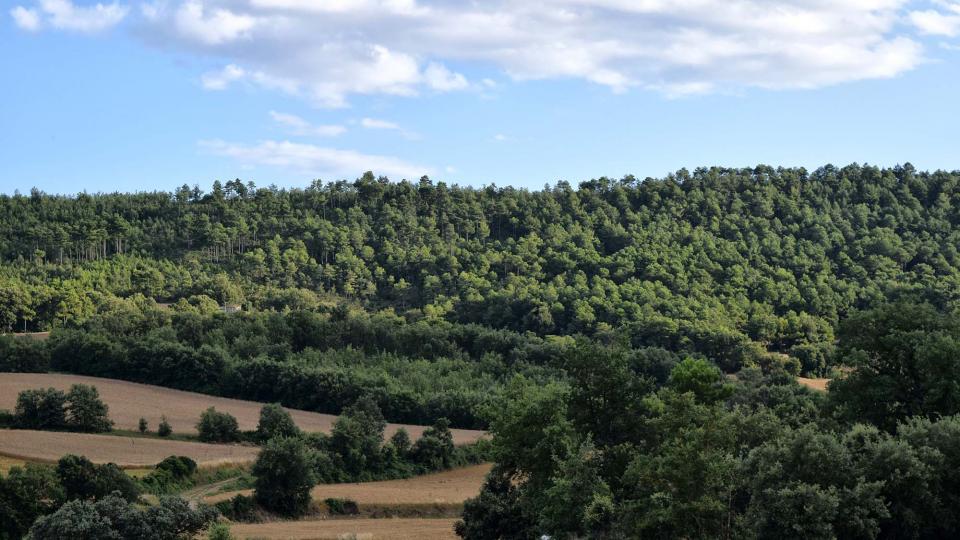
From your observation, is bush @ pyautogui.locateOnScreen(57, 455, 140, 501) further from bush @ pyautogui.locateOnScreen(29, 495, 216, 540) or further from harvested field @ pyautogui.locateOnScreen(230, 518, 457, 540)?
bush @ pyautogui.locateOnScreen(29, 495, 216, 540)

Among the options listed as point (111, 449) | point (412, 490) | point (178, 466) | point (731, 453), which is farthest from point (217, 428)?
point (731, 453)

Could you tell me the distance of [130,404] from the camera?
8912 cm

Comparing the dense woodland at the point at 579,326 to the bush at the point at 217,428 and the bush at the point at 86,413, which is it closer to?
the bush at the point at 217,428

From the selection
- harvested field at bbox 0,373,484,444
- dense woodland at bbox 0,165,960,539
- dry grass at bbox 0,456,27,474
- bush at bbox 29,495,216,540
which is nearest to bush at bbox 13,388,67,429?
harvested field at bbox 0,373,484,444

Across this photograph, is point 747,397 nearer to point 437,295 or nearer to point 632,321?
point 632,321

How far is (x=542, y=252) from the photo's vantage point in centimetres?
15875

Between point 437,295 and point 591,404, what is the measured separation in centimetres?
9776

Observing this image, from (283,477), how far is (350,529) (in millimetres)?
6329

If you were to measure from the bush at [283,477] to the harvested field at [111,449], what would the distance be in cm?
1022

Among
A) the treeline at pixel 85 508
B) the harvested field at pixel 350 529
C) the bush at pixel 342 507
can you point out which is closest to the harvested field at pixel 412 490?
the bush at pixel 342 507

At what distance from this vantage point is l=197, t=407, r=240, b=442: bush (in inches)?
3152

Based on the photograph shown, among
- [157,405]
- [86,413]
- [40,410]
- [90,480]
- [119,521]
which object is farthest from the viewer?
[157,405]

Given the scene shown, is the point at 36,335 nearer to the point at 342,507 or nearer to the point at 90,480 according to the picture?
the point at 342,507

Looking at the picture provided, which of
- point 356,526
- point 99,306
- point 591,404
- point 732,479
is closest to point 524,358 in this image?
point 99,306
